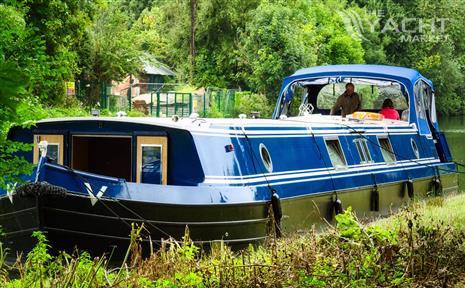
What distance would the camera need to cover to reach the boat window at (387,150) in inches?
624

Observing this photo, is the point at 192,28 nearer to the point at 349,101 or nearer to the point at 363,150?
the point at 349,101

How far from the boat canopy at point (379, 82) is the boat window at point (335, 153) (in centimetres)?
389

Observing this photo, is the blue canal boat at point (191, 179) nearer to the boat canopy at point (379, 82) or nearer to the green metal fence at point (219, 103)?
the boat canopy at point (379, 82)

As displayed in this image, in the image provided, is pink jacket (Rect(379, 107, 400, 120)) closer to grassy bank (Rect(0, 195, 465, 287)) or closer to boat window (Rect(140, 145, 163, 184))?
boat window (Rect(140, 145, 163, 184))

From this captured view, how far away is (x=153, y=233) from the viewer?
9.86 m

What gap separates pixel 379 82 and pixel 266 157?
677 centimetres

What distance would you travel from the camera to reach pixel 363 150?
1500cm

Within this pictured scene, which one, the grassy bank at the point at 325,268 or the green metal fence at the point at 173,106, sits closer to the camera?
the grassy bank at the point at 325,268

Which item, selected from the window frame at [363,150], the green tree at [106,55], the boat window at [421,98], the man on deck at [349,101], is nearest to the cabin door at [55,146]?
the window frame at [363,150]

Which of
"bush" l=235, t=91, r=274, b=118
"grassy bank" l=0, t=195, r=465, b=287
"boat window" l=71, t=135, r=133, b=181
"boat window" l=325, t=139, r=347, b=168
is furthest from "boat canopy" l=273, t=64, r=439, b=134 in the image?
"bush" l=235, t=91, r=274, b=118

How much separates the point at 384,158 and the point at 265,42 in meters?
26.1

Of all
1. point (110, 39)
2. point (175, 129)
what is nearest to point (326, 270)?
point (175, 129)

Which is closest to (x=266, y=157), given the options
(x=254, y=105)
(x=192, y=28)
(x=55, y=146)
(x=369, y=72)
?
(x=55, y=146)

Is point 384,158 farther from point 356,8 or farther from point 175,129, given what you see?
point 356,8
